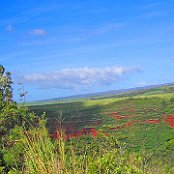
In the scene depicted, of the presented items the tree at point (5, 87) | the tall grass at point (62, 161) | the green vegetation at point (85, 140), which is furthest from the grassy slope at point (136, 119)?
the tall grass at point (62, 161)

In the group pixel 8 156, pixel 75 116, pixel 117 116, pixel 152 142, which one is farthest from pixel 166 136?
pixel 8 156

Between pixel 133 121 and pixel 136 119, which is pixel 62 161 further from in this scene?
pixel 133 121

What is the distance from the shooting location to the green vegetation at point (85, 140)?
3.36 m

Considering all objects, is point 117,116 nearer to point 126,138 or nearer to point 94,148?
point 126,138

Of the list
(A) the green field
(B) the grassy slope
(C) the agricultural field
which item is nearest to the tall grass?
(B) the grassy slope

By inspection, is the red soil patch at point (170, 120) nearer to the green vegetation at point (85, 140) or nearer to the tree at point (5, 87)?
the green vegetation at point (85, 140)

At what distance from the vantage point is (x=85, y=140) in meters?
5.32

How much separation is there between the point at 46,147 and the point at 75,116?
27064mm

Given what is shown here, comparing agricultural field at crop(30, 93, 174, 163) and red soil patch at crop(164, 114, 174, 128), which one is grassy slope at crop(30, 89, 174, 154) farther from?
red soil patch at crop(164, 114, 174, 128)

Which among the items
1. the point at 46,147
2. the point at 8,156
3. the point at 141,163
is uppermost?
the point at 46,147

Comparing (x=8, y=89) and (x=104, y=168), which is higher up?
(x=8, y=89)

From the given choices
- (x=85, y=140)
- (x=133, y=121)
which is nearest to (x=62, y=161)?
(x=85, y=140)

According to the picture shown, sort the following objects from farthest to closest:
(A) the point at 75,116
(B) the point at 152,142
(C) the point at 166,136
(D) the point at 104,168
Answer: (A) the point at 75,116, (C) the point at 166,136, (B) the point at 152,142, (D) the point at 104,168

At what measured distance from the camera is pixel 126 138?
22328 millimetres
